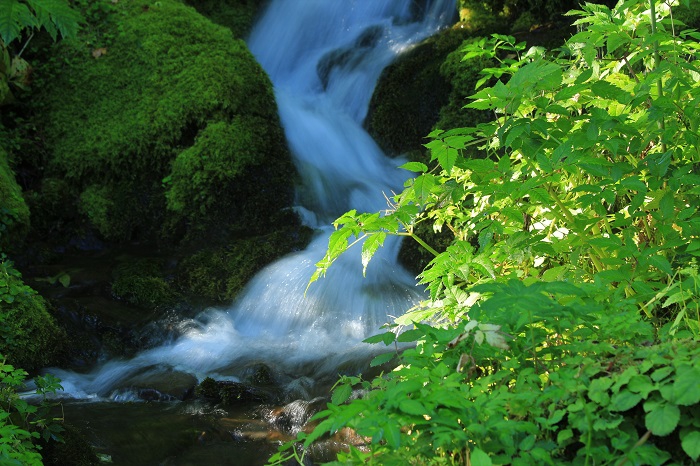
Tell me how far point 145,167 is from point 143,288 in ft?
5.54

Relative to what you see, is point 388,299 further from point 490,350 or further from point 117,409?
point 490,350

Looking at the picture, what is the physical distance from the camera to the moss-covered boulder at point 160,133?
22.7 ft

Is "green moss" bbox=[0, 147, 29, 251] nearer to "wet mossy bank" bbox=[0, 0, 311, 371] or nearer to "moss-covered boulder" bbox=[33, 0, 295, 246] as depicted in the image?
"wet mossy bank" bbox=[0, 0, 311, 371]

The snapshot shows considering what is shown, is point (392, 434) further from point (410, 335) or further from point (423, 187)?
point (423, 187)

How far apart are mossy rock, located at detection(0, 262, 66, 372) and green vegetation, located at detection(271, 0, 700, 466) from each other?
329cm

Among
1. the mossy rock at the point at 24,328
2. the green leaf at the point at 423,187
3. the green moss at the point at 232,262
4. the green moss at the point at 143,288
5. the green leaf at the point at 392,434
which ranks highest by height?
the green leaf at the point at 423,187

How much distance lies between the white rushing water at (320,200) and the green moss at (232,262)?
0.14 m

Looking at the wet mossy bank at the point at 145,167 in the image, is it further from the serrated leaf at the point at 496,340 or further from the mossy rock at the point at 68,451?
the serrated leaf at the point at 496,340

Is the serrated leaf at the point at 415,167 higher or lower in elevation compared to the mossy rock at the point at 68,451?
higher

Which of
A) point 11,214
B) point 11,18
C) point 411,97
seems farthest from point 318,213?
point 11,18

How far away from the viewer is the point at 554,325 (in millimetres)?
1794

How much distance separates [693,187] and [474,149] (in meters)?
4.19

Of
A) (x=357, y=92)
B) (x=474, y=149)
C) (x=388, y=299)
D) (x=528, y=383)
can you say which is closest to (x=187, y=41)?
(x=357, y=92)

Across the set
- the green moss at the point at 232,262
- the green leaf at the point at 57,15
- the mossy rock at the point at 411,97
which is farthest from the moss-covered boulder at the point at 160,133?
the green leaf at the point at 57,15
